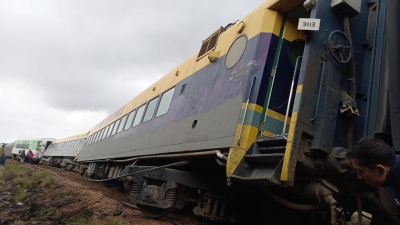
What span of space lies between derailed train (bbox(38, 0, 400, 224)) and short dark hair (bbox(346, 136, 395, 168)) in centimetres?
85

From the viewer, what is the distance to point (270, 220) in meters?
4.89

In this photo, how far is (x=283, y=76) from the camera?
175 inches

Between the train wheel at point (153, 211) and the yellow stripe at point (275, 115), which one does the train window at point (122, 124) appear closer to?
the train wheel at point (153, 211)

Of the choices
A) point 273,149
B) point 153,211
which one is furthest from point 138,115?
point 273,149

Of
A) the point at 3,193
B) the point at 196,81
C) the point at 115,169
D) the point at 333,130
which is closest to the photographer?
the point at 333,130

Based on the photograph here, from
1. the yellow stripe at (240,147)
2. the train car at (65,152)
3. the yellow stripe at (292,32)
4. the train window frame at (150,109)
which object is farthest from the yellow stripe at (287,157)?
the train car at (65,152)

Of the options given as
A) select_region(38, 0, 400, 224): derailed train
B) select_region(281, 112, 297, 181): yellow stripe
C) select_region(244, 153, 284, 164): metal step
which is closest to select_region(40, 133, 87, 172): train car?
select_region(38, 0, 400, 224): derailed train

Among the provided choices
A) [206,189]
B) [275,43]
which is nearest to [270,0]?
[275,43]

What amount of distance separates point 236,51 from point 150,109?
3.89m

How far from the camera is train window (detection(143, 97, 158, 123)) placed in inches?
319

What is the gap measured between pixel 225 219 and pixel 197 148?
1.16 m

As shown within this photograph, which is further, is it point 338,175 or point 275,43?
point 275,43

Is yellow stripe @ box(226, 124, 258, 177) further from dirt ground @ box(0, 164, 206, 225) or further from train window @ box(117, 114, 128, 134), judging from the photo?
train window @ box(117, 114, 128, 134)

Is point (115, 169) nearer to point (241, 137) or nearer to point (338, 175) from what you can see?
point (241, 137)
